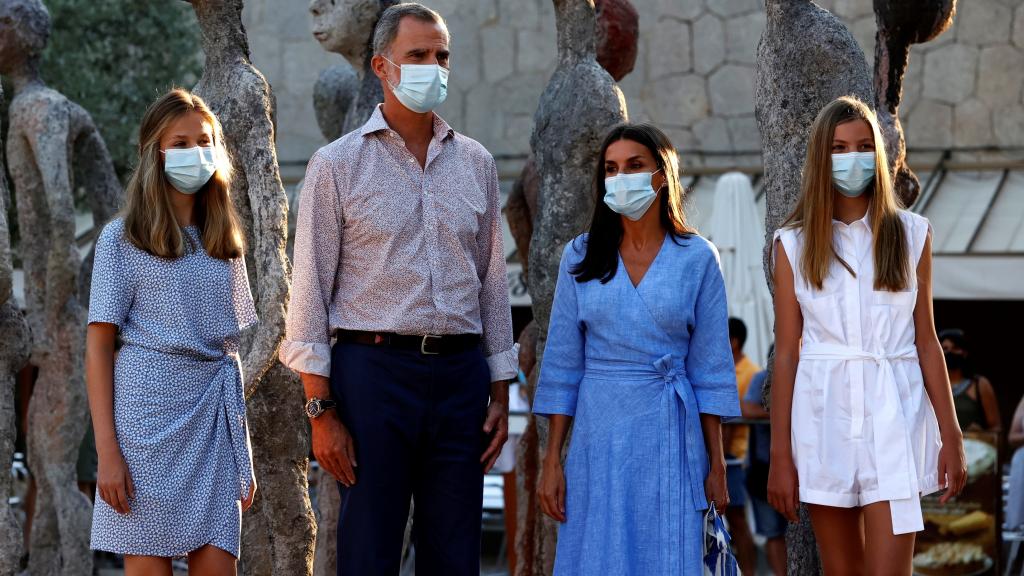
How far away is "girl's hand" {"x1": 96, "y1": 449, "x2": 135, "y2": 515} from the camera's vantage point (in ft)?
13.9

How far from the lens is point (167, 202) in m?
4.46

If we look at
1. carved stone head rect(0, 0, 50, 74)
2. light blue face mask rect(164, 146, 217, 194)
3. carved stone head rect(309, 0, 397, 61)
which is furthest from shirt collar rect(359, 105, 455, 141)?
carved stone head rect(0, 0, 50, 74)

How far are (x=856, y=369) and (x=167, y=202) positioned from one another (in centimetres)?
209

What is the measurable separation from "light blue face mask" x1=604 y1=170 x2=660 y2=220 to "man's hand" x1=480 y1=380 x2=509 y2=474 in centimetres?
64

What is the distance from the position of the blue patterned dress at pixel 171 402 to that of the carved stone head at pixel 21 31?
3490 mm

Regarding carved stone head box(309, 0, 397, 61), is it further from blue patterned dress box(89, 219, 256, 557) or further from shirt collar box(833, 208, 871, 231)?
shirt collar box(833, 208, 871, 231)

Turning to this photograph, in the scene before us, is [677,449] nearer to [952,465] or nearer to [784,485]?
[784,485]

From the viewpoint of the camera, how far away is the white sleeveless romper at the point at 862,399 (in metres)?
4.45

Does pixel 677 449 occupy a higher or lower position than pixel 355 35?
lower

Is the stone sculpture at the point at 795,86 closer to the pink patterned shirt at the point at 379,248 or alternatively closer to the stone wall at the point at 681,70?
the pink patterned shirt at the point at 379,248

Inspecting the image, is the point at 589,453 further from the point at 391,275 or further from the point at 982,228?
the point at 982,228

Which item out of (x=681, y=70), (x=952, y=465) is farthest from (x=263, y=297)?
(x=681, y=70)

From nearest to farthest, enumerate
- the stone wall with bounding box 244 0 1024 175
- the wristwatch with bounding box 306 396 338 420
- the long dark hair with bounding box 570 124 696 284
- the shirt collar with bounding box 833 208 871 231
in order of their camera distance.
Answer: the wristwatch with bounding box 306 396 338 420 < the long dark hair with bounding box 570 124 696 284 < the shirt collar with bounding box 833 208 871 231 < the stone wall with bounding box 244 0 1024 175

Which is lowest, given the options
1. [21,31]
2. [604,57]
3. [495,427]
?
[495,427]
